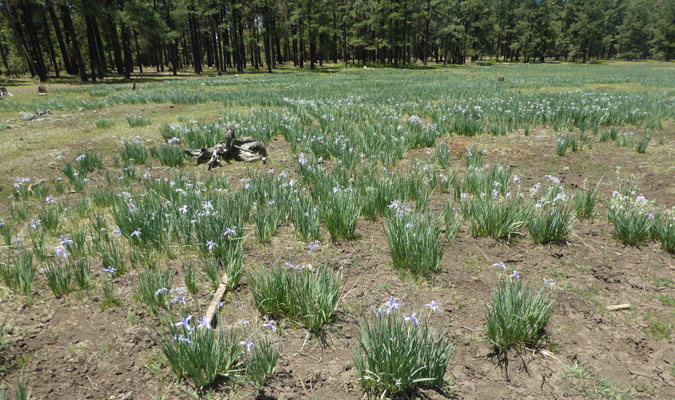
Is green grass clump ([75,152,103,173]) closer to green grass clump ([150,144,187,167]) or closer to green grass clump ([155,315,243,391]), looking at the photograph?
green grass clump ([150,144,187,167])

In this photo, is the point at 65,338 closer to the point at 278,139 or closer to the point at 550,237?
the point at 550,237

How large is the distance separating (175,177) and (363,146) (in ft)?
11.1

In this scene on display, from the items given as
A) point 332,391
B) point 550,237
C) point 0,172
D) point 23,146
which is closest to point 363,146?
point 550,237

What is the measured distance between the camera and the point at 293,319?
2.58 metres

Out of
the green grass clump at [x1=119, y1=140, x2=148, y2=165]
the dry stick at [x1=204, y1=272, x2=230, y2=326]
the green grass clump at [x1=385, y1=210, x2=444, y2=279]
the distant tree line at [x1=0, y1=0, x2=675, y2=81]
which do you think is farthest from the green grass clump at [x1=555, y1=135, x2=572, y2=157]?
the distant tree line at [x1=0, y1=0, x2=675, y2=81]

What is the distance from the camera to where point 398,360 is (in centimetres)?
191

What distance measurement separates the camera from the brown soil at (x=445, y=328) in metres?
2.07

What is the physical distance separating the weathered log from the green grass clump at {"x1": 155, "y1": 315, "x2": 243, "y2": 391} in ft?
15.8

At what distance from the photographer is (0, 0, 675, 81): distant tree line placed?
29.3 m

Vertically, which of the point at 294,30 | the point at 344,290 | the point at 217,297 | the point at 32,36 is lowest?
the point at 344,290

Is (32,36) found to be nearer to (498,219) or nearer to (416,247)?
(416,247)

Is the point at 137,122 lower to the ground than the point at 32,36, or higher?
lower

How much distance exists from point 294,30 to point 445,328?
54901 millimetres

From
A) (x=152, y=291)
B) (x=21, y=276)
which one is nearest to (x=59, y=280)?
(x=21, y=276)
